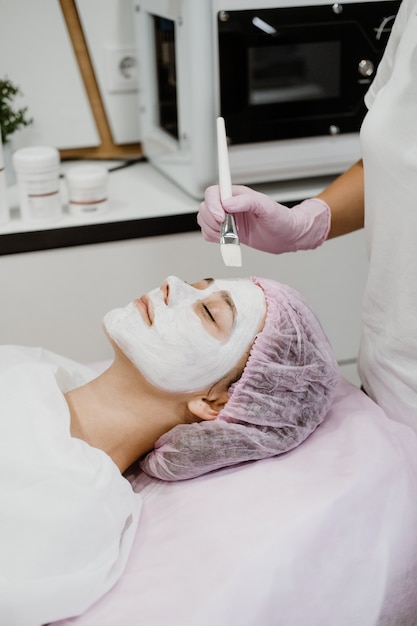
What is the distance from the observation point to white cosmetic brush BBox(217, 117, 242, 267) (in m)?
1.17

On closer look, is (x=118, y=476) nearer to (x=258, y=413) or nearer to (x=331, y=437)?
(x=258, y=413)

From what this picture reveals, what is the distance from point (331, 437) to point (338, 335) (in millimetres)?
699

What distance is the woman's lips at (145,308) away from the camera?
129 cm

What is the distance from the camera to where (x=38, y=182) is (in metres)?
1.70

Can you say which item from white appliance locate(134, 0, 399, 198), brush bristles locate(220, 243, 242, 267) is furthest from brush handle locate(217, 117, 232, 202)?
white appliance locate(134, 0, 399, 198)

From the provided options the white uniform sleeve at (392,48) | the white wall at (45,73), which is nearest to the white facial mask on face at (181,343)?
the white uniform sleeve at (392,48)

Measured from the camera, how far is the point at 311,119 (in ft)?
5.87

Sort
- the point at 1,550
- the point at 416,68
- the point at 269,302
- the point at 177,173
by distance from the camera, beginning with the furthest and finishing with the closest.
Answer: the point at 177,173 → the point at 269,302 → the point at 416,68 → the point at 1,550

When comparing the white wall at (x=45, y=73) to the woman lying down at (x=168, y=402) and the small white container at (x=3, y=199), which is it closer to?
the small white container at (x=3, y=199)

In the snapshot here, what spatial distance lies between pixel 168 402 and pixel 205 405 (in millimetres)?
64

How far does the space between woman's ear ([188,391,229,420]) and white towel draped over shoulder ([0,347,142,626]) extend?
0.54 ft

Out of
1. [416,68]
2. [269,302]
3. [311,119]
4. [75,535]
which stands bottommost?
[75,535]

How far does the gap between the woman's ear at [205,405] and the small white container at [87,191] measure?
0.66 metres

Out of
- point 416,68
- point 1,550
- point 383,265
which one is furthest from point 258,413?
point 416,68
